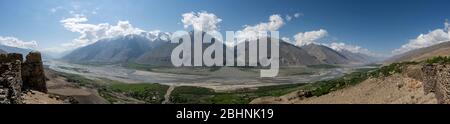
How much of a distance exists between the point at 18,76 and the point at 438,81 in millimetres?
17413

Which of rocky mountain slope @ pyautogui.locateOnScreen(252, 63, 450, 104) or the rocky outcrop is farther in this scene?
the rocky outcrop

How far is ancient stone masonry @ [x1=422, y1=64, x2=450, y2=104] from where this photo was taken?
16828 mm

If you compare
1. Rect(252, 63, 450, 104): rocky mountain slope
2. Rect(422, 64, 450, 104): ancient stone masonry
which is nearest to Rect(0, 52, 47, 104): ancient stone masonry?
Rect(422, 64, 450, 104): ancient stone masonry

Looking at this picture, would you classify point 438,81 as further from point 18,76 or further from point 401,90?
point 18,76

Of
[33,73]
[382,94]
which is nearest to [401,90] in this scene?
[382,94]

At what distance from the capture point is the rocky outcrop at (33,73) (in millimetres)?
23047

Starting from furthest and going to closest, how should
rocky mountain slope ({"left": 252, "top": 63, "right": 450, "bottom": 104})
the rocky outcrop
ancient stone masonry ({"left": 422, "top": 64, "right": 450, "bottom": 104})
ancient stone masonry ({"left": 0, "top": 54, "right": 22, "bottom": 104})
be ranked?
the rocky outcrop → rocky mountain slope ({"left": 252, "top": 63, "right": 450, "bottom": 104}) → ancient stone masonry ({"left": 422, "top": 64, "right": 450, "bottom": 104}) → ancient stone masonry ({"left": 0, "top": 54, "right": 22, "bottom": 104})

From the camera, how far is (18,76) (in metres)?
18.2

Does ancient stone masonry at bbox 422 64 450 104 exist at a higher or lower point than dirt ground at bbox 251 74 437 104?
higher

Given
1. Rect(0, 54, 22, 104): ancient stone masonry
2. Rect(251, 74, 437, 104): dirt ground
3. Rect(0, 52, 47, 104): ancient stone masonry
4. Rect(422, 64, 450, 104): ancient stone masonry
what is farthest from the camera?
Rect(251, 74, 437, 104): dirt ground

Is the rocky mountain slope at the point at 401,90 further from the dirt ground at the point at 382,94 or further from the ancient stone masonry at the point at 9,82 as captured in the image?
the ancient stone masonry at the point at 9,82

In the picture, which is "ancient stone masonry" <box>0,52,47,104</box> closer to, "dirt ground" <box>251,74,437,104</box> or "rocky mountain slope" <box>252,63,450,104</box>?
"rocky mountain slope" <box>252,63,450,104</box>
